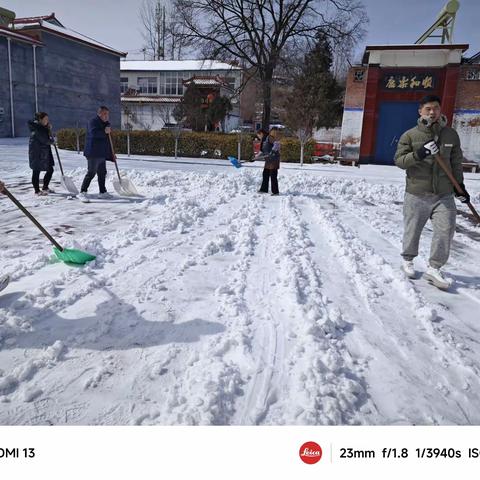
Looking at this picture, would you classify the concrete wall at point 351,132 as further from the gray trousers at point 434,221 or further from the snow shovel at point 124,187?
the gray trousers at point 434,221

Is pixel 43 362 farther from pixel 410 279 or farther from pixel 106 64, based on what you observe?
pixel 106 64

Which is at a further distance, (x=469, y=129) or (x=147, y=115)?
(x=147, y=115)

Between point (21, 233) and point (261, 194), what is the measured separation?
4.84m

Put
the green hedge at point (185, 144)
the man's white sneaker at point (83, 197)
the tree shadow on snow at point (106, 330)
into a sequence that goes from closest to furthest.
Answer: the tree shadow on snow at point (106, 330) < the man's white sneaker at point (83, 197) < the green hedge at point (185, 144)

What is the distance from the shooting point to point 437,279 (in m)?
3.51

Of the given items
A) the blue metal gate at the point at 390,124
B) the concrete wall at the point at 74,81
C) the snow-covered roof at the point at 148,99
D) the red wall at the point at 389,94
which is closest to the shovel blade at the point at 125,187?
the red wall at the point at 389,94

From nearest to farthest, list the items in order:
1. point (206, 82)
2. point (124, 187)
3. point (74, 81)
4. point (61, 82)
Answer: point (124, 187) < point (61, 82) < point (74, 81) < point (206, 82)

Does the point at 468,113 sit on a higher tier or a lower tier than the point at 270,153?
higher

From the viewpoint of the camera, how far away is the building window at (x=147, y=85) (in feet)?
135

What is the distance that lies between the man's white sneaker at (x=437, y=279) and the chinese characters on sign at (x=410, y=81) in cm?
1337

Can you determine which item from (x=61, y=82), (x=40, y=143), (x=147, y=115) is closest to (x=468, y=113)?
(x=40, y=143)

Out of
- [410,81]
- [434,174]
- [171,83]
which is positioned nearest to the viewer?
[434,174]

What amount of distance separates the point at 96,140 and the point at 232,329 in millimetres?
5667
